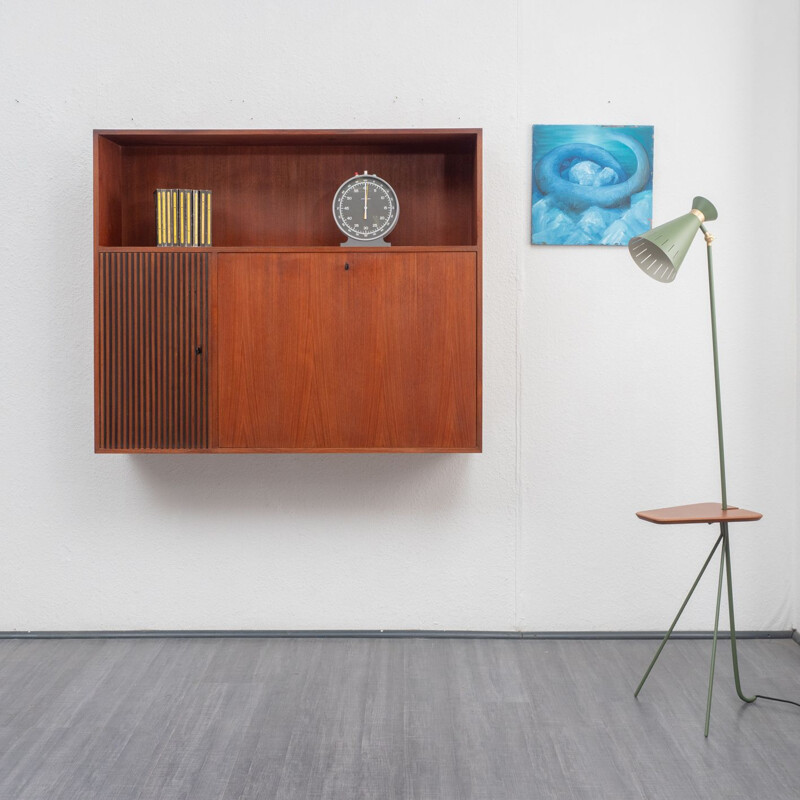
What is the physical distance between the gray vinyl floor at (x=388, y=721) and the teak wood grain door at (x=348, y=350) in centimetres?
81

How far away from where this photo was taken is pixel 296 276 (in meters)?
2.63

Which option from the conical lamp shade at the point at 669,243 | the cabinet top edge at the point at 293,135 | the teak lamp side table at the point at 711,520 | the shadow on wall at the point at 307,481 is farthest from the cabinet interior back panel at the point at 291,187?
the teak lamp side table at the point at 711,520

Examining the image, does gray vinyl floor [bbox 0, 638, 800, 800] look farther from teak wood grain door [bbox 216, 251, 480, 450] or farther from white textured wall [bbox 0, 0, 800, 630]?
teak wood grain door [bbox 216, 251, 480, 450]

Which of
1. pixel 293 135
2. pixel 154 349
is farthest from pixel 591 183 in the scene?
pixel 154 349

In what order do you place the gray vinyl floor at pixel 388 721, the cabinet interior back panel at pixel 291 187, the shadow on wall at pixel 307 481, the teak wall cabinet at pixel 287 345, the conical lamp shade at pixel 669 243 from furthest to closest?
the shadow on wall at pixel 307 481
the cabinet interior back panel at pixel 291 187
the teak wall cabinet at pixel 287 345
the conical lamp shade at pixel 669 243
the gray vinyl floor at pixel 388 721

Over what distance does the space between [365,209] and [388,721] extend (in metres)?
1.73

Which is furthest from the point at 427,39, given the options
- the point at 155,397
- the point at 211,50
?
the point at 155,397

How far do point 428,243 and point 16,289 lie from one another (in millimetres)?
1626

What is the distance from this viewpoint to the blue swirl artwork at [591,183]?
2.91 metres

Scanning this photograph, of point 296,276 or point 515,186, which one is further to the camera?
point 515,186

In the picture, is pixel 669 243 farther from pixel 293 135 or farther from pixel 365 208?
pixel 293 135

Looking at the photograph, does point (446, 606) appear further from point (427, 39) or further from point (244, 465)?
point (427, 39)

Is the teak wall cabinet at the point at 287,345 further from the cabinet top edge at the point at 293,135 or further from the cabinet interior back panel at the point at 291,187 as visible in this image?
the cabinet interior back panel at the point at 291,187

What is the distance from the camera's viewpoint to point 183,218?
8.86ft
